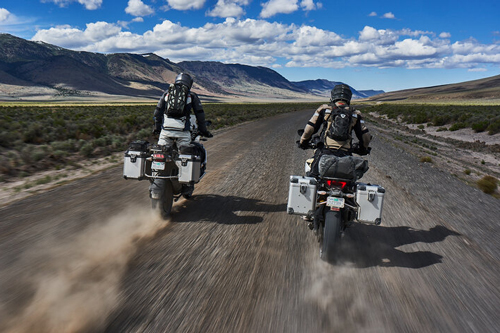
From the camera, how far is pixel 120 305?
3.05 metres

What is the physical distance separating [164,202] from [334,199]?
2702 millimetres

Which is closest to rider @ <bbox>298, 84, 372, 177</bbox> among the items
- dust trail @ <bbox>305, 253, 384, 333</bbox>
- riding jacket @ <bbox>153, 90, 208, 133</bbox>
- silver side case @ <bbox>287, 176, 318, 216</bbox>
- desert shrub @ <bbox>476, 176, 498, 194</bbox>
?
silver side case @ <bbox>287, 176, 318, 216</bbox>

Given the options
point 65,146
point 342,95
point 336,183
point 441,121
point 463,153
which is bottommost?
point 463,153

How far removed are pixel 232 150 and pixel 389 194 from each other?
674cm

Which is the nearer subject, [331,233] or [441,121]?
[331,233]

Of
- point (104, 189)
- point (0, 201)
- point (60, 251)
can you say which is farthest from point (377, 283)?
point (0, 201)

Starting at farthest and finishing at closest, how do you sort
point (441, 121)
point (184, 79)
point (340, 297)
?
point (441, 121) < point (184, 79) < point (340, 297)

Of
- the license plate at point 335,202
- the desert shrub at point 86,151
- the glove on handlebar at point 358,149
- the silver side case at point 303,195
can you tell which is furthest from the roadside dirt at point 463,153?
the desert shrub at point 86,151

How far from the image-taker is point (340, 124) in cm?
434

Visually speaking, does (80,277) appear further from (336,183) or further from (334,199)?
(336,183)

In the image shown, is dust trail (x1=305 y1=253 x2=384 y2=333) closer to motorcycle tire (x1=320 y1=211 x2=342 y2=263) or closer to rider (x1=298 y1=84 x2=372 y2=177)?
motorcycle tire (x1=320 y1=211 x2=342 y2=263)

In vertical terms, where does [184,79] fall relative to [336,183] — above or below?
above

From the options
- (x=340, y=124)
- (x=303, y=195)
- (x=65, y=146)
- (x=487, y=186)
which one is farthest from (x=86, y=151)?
(x=487, y=186)

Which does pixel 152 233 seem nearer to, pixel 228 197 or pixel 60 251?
pixel 60 251
